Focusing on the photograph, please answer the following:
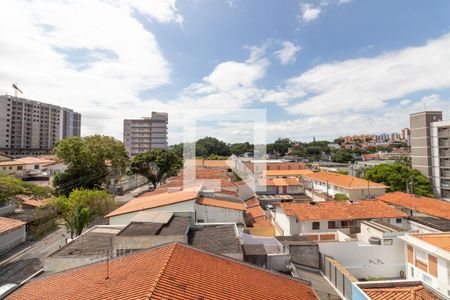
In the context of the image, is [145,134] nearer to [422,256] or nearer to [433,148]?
[433,148]

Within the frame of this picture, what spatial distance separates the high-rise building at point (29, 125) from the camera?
67.9 m

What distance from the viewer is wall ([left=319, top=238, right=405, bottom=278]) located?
558 inches

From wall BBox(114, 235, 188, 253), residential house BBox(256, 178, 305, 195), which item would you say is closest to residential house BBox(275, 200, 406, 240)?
wall BBox(114, 235, 188, 253)

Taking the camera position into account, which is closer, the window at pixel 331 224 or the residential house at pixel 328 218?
the residential house at pixel 328 218

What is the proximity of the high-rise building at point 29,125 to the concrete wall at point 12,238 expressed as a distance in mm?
65458

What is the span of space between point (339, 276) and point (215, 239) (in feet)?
20.4

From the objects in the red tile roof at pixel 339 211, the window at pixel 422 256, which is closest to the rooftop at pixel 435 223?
the red tile roof at pixel 339 211

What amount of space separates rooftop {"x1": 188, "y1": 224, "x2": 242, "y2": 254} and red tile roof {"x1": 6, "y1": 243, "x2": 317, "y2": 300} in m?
2.85

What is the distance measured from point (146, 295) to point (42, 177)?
49.0 metres

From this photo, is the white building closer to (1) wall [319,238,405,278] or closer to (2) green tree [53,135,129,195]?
(1) wall [319,238,405,278]

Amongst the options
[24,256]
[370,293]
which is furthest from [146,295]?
[24,256]

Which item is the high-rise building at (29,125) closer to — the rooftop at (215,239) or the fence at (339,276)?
the rooftop at (215,239)

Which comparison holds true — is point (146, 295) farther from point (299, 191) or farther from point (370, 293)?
point (299, 191)

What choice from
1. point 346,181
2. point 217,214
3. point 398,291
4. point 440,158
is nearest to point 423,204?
point 346,181
